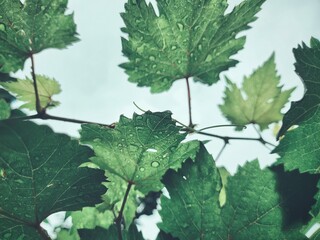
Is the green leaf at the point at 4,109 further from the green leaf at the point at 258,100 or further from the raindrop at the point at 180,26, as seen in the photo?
the green leaf at the point at 258,100

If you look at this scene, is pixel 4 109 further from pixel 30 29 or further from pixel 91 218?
pixel 91 218

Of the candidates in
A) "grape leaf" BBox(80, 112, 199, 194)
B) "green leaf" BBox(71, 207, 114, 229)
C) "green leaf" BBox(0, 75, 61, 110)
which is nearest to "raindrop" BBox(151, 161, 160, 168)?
"grape leaf" BBox(80, 112, 199, 194)

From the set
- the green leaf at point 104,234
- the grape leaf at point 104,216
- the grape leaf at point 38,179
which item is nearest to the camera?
the grape leaf at point 38,179

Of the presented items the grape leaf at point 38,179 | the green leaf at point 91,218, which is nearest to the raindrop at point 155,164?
the grape leaf at point 38,179

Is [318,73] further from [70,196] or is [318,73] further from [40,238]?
[40,238]

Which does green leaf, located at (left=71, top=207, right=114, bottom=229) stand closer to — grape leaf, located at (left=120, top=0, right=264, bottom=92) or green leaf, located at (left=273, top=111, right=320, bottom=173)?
grape leaf, located at (left=120, top=0, right=264, bottom=92)

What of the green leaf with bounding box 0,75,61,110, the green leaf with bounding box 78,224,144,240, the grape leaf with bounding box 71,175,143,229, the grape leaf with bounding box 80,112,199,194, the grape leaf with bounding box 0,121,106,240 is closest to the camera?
the grape leaf with bounding box 0,121,106,240

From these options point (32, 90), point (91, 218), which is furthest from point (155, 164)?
point (32, 90)
